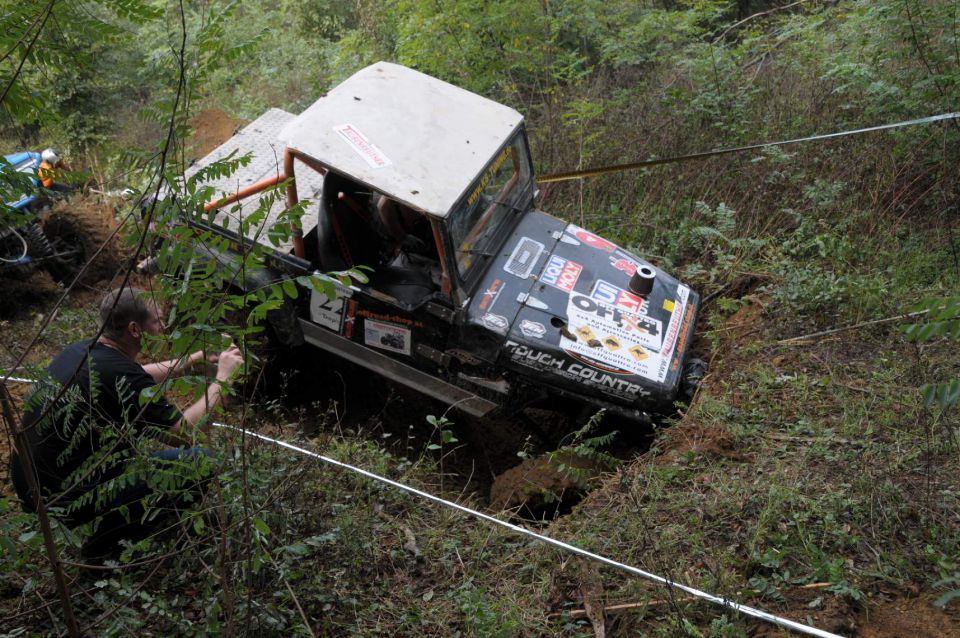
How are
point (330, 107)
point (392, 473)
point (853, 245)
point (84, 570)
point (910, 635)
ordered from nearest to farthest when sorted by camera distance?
point (910, 635), point (84, 570), point (392, 473), point (330, 107), point (853, 245)

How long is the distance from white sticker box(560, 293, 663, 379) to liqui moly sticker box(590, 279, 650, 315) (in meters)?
0.04

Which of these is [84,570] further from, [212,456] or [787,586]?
[787,586]

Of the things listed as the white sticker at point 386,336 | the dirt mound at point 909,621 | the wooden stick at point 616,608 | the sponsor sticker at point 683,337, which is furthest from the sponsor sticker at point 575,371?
the dirt mound at point 909,621

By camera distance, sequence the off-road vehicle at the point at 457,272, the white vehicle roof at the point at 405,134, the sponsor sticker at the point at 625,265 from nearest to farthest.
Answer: the white vehicle roof at the point at 405,134 < the off-road vehicle at the point at 457,272 < the sponsor sticker at the point at 625,265

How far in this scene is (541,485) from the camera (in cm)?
451

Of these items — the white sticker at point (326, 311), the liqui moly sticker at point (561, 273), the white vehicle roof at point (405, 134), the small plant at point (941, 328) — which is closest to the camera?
A: the small plant at point (941, 328)

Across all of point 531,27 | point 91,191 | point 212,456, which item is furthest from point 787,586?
point 91,191

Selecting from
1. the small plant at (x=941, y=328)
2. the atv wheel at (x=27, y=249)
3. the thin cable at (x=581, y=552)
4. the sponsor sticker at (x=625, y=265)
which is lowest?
the thin cable at (x=581, y=552)

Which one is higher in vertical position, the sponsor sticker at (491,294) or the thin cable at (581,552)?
the sponsor sticker at (491,294)

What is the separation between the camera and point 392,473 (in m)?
4.13

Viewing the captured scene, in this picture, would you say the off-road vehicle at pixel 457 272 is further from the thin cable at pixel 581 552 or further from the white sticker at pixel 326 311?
the thin cable at pixel 581 552

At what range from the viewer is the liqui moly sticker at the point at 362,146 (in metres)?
4.46

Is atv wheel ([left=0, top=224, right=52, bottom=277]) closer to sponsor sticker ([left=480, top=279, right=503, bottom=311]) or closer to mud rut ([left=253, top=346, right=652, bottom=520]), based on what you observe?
mud rut ([left=253, top=346, right=652, bottom=520])

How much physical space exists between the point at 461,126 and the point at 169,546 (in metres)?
3.12
